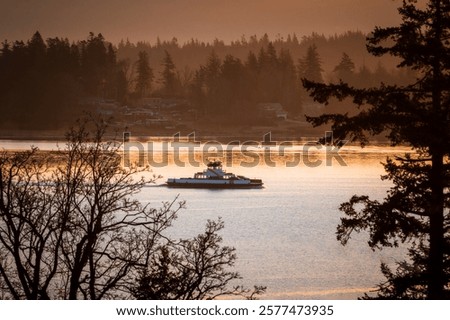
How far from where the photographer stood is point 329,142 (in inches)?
171

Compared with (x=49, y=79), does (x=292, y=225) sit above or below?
below

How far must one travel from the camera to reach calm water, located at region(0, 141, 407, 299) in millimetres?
9766

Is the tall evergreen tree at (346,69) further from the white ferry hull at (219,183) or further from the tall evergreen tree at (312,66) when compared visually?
the white ferry hull at (219,183)

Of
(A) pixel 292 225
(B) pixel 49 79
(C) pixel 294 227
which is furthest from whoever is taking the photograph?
(B) pixel 49 79

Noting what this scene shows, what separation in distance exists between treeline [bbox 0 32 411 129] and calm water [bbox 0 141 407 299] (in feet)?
3.18


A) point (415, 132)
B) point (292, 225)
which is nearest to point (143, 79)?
point (292, 225)

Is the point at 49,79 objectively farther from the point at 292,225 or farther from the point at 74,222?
the point at 74,222

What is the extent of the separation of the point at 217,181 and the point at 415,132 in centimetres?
1833

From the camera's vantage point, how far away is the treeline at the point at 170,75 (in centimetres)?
1404

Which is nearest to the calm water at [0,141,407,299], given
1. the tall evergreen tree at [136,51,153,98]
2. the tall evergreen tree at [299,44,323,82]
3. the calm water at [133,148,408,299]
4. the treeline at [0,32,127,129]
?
the calm water at [133,148,408,299]

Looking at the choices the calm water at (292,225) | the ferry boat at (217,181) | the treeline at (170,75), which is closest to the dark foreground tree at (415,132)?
the calm water at (292,225)

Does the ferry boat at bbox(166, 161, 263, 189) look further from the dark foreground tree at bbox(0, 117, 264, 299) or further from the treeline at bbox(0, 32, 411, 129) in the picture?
the dark foreground tree at bbox(0, 117, 264, 299)

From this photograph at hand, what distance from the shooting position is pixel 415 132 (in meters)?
4.19

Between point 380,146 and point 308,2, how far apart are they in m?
23.3
